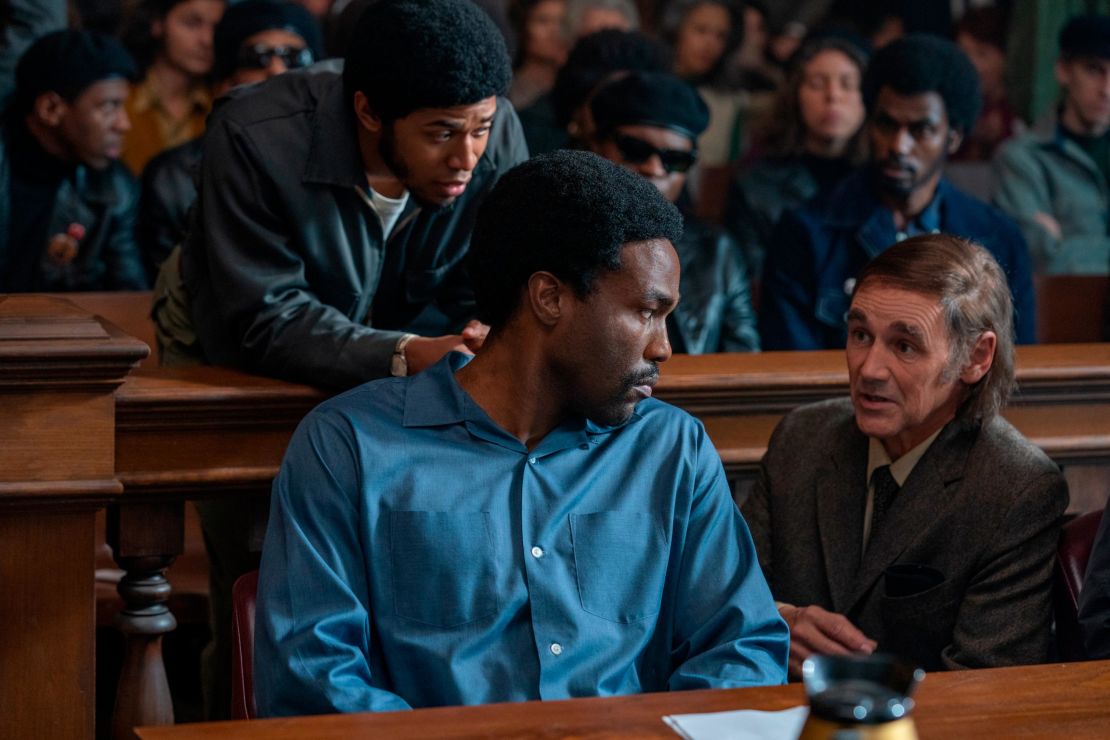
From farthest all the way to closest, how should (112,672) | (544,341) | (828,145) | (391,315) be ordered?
(828,145) → (112,672) → (391,315) → (544,341)

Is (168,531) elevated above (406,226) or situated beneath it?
situated beneath

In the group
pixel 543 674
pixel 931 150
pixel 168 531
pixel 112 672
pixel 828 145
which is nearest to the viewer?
pixel 543 674

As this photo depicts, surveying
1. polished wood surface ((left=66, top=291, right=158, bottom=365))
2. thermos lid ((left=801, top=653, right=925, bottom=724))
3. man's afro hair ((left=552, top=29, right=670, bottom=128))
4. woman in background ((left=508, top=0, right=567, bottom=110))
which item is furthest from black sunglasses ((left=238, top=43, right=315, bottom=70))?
thermos lid ((left=801, top=653, right=925, bottom=724))

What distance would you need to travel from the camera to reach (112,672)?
11.7 ft

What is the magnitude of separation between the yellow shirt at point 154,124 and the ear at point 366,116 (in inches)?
121

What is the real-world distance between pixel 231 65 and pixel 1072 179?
11.0 feet

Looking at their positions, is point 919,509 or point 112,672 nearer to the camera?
point 919,509

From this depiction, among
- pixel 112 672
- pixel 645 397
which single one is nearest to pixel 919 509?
pixel 645 397

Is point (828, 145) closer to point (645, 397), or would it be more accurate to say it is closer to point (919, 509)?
point (919, 509)

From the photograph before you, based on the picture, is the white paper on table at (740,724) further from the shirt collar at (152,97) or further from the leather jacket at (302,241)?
the shirt collar at (152,97)

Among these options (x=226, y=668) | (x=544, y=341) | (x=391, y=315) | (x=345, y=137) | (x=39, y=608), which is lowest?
(x=226, y=668)

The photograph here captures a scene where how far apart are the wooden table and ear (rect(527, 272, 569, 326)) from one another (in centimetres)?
57

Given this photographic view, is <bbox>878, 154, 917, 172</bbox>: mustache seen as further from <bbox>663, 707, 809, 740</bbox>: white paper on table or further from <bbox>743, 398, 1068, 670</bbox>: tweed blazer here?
<bbox>663, 707, 809, 740</bbox>: white paper on table

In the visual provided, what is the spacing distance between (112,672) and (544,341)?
1.92m
